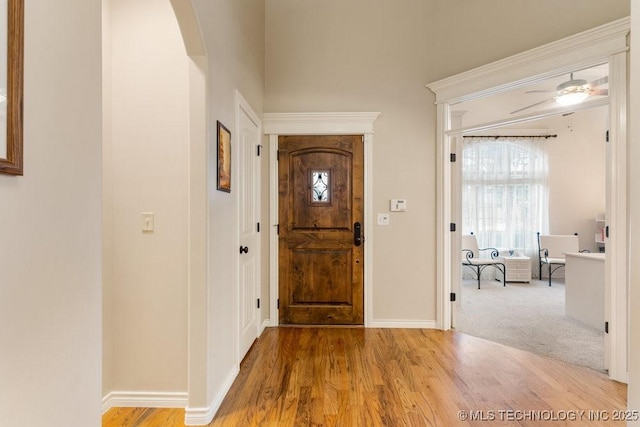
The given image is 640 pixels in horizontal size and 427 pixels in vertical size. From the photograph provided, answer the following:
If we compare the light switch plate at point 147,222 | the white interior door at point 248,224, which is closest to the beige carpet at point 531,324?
the white interior door at point 248,224

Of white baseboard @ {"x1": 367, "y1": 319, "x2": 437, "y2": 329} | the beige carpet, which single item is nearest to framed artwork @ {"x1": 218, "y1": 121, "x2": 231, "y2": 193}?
white baseboard @ {"x1": 367, "y1": 319, "x2": 437, "y2": 329}

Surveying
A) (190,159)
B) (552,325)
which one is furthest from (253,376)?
(552,325)

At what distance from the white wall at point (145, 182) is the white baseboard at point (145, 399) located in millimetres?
40

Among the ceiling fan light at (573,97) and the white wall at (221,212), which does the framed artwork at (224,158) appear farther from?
the ceiling fan light at (573,97)

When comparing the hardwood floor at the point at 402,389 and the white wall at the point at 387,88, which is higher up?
the white wall at the point at 387,88

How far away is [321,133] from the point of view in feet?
11.3

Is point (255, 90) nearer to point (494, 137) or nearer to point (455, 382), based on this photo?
point (455, 382)

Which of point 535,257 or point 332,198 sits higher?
point 332,198

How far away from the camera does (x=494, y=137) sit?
6.16 metres

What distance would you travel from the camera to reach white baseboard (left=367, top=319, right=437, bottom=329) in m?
3.40

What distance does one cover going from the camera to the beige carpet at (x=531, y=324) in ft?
9.34

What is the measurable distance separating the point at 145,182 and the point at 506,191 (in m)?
6.34

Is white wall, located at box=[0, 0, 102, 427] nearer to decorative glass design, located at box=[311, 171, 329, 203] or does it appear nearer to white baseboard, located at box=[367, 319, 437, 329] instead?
decorative glass design, located at box=[311, 171, 329, 203]

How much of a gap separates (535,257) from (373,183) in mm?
4484
